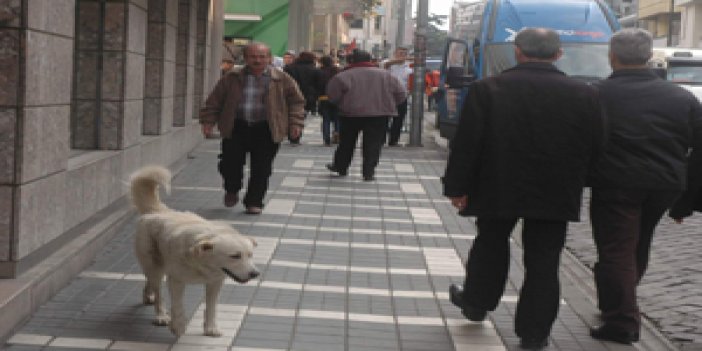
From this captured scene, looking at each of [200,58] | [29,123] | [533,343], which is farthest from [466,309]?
[200,58]

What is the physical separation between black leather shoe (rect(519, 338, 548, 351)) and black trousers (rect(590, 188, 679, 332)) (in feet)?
1.80

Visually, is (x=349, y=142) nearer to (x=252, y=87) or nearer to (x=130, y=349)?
(x=252, y=87)

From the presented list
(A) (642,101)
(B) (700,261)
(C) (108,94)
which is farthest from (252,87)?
(A) (642,101)

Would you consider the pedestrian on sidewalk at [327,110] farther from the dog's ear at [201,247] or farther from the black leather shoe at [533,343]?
the dog's ear at [201,247]

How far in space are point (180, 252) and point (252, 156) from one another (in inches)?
215

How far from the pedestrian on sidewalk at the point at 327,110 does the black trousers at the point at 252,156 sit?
903cm

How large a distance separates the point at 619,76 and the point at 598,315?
5.05 feet

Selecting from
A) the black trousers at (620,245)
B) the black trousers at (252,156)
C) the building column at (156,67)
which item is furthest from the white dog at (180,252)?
the building column at (156,67)

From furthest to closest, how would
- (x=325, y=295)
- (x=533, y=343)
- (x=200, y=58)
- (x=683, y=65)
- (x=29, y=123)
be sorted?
(x=683, y=65), (x=200, y=58), (x=325, y=295), (x=29, y=123), (x=533, y=343)

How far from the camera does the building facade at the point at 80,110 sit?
6.55m

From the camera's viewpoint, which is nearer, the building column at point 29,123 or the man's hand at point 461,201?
the man's hand at point 461,201

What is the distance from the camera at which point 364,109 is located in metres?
15.2

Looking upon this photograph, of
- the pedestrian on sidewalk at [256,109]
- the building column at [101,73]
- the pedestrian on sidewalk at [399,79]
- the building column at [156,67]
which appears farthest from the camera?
the pedestrian on sidewalk at [399,79]

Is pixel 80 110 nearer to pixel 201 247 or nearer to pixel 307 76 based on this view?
pixel 201 247
